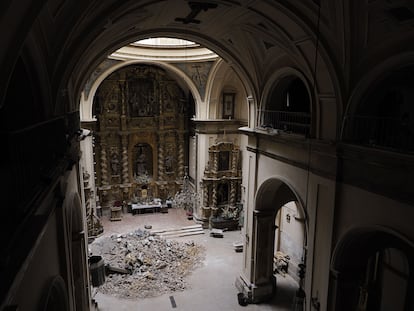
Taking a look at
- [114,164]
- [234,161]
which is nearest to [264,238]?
[234,161]

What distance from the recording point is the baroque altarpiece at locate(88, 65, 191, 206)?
20047mm

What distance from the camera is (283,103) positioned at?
11203 mm

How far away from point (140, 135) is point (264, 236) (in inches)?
458

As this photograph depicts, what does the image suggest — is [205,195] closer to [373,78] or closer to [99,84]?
[99,84]

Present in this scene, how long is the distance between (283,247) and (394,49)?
34.4 feet

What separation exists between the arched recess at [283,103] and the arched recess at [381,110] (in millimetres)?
2633

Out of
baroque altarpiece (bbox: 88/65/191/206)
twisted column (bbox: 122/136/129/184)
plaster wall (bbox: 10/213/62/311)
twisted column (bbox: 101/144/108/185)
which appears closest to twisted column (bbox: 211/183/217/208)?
baroque altarpiece (bbox: 88/65/191/206)

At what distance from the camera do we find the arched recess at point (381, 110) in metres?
6.88

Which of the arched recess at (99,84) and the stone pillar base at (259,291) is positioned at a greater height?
the arched recess at (99,84)

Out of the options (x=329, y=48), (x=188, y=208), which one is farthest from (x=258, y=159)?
(x=188, y=208)

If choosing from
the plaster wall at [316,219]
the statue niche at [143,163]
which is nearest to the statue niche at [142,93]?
the statue niche at [143,163]

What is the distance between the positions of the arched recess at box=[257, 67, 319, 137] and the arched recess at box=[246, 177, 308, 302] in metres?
2.20

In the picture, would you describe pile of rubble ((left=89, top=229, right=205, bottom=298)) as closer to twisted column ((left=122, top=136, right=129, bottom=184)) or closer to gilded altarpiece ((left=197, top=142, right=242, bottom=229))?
gilded altarpiece ((left=197, top=142, right=242, bottom=229))

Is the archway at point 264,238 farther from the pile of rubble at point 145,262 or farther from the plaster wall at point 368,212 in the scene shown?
the plaster wall at point 368,212
